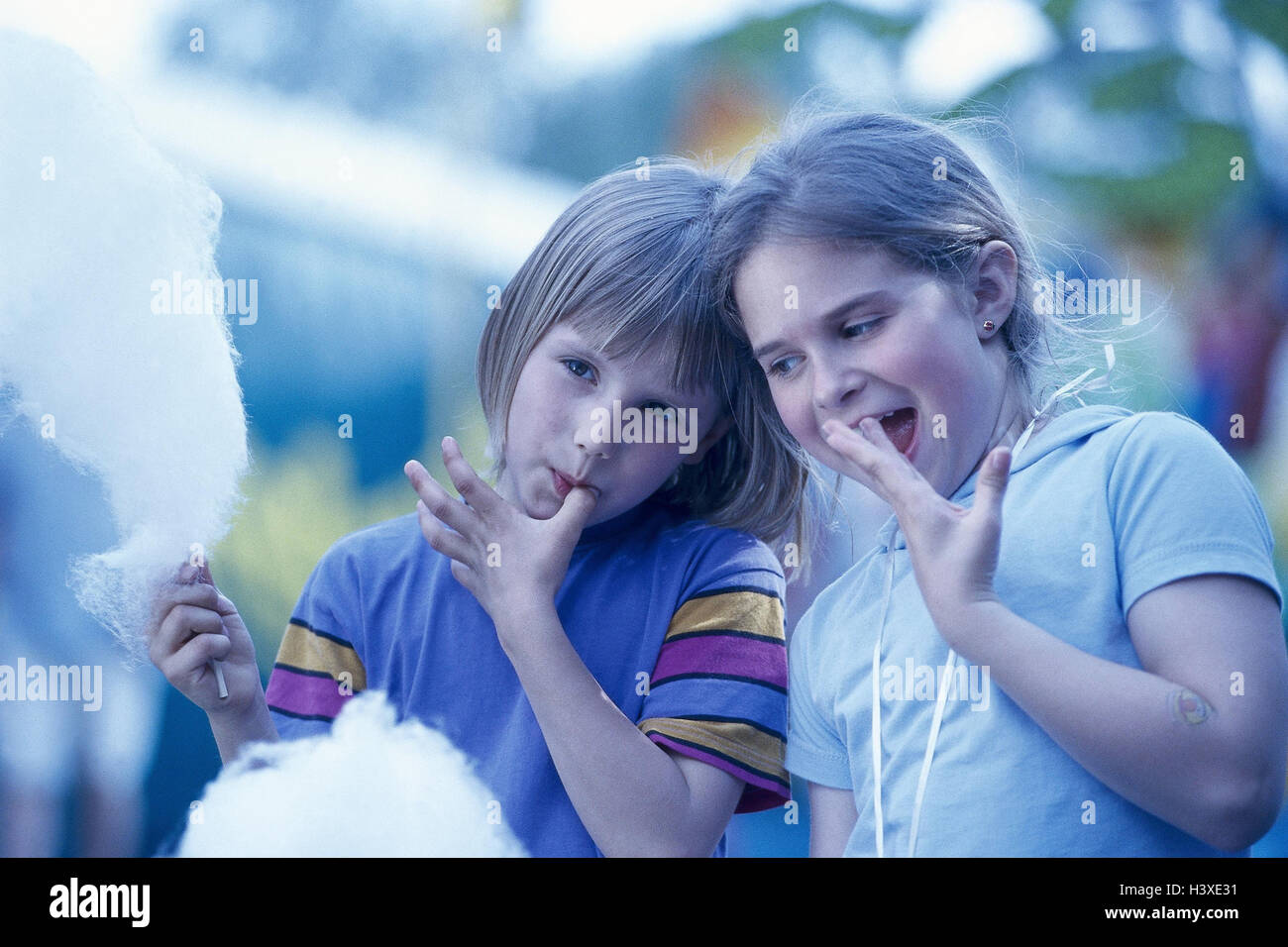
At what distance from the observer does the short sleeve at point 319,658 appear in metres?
1.31

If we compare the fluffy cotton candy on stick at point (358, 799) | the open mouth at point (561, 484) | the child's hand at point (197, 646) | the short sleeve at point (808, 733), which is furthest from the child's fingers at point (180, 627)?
the short sleeve at point (808, 733)

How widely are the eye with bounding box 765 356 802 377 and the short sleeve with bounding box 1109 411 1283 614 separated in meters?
0.34

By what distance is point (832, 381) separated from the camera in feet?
3.87

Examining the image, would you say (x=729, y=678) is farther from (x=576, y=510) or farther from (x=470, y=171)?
(x=470, y=171)

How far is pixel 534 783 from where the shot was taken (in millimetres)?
1258

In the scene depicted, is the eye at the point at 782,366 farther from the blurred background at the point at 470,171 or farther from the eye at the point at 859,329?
the blurred background at the point at 470,171

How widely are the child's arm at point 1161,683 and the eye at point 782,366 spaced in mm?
237

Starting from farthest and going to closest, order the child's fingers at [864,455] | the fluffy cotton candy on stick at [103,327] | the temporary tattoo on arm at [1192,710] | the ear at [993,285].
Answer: the fluffy cotton candy on stick at [103,327], the ear at [993,285], the child's fingers at [864,455], the temporary tattoo on arm at [1192,710]

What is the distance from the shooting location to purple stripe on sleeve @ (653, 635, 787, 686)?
1.25 m

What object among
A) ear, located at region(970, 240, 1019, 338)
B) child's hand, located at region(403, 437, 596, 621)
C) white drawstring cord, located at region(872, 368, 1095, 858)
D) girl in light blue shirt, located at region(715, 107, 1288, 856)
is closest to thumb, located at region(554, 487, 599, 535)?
child's hand, located at region(403, 437, 596, 621)

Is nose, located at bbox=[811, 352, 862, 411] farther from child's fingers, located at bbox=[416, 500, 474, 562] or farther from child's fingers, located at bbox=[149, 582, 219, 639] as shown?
child's fingers, located at bbox=[149, 582, 219, 639]
